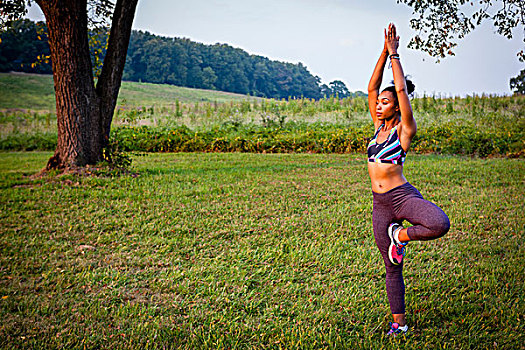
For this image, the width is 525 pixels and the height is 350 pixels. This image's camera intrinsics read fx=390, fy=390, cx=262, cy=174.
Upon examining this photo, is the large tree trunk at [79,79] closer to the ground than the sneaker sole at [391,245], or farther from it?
farther from it

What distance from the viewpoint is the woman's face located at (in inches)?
95.5

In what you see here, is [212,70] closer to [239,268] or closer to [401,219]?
[239,268]

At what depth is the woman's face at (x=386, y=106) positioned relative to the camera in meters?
2.43

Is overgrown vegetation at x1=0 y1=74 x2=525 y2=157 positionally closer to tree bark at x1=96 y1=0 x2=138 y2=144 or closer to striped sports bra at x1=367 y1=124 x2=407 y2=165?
tree bark at x1=96 y1=0 x2=138 y2=144

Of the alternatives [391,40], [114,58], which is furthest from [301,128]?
[391,40]

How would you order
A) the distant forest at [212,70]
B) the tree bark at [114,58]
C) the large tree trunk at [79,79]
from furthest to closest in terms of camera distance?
1. the distant forest at [212,70]
2. the tree bark at [114,58]
3. the large tree trunk at [79,79]

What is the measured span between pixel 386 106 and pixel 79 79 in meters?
6.37

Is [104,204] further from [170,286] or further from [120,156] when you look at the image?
[170,286]

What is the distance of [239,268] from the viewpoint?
362cm

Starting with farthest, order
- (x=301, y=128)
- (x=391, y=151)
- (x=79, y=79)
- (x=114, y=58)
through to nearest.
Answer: (x=301, y=128) → (x=114, y=58) → (x=79, y=79) → (x=391, y=151)

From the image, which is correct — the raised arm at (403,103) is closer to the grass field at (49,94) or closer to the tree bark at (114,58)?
the tree bark at (114,58)

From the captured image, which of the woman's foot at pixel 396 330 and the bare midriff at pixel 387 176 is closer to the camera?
the bare midriff at pixel 387 176

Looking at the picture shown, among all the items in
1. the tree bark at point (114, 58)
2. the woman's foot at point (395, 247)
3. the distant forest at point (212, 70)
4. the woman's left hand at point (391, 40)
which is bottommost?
the woman's foot at point (395, 247)

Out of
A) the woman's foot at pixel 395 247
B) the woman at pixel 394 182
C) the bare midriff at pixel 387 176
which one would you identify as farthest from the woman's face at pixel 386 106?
the woman's foot at pixel 395 247
